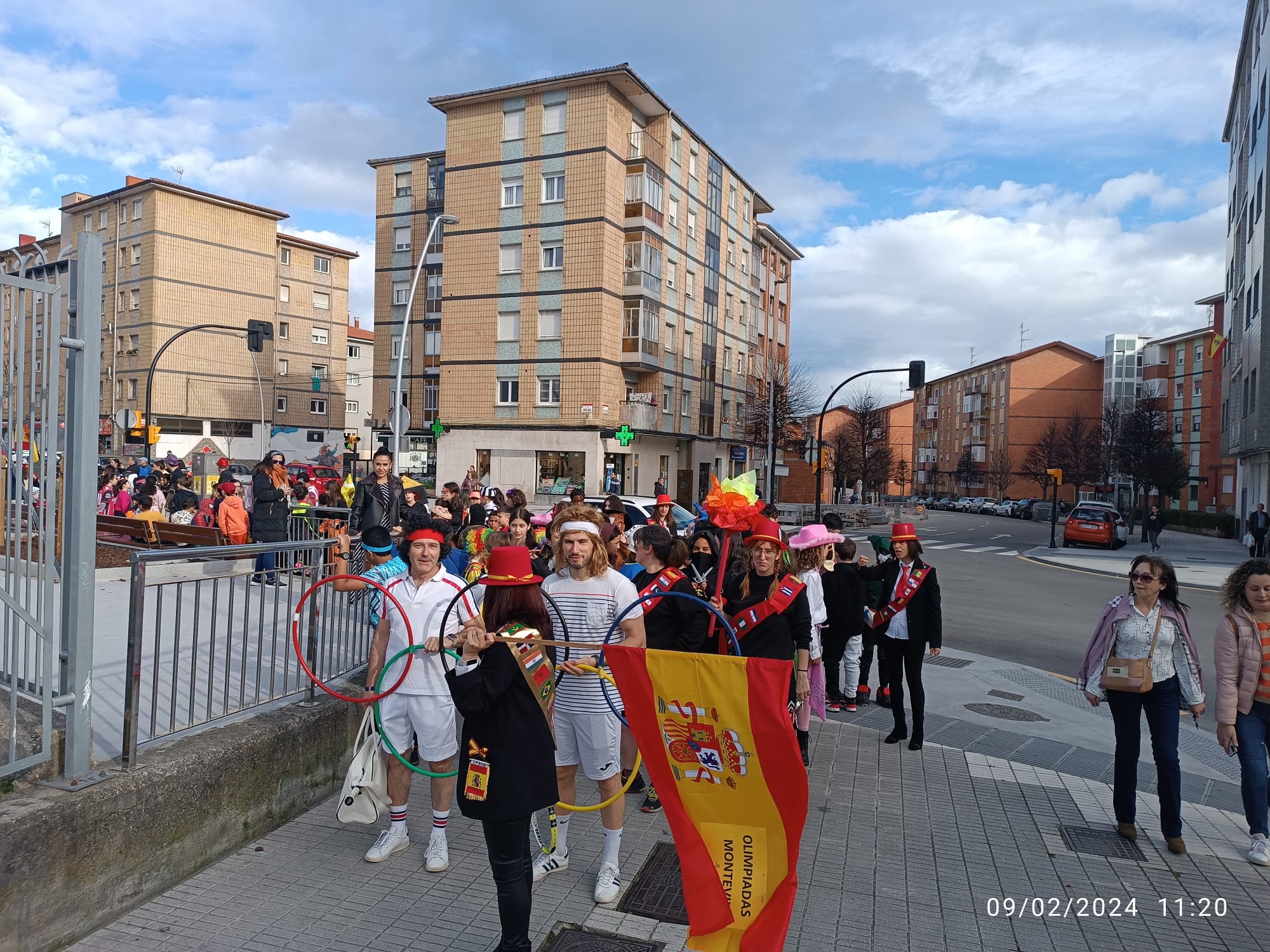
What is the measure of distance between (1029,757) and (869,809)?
6.63ft

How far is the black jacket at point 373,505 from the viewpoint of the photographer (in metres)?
9.66

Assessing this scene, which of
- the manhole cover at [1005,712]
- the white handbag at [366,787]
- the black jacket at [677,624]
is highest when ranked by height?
the black jacket at [677,624]

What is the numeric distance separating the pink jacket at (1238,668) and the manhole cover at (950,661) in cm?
542

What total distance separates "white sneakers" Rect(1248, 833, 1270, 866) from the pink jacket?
0.70 metres

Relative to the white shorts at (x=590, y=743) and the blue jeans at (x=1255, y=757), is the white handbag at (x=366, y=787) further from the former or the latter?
the blue jeans at (x=1255, y=757)

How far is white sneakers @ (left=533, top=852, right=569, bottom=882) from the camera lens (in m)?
4.57

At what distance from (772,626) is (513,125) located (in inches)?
1593

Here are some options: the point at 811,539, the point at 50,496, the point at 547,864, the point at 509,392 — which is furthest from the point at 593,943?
the point at 509,392

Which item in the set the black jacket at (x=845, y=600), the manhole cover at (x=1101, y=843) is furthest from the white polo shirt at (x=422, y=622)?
the black jacket at (x=845, y=600)

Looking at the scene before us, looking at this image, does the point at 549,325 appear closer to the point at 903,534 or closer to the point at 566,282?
the point at 566,282

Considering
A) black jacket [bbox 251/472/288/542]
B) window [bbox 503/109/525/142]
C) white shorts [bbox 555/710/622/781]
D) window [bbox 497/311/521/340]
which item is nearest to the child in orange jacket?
black jacket [bbox 251/472/288/542]

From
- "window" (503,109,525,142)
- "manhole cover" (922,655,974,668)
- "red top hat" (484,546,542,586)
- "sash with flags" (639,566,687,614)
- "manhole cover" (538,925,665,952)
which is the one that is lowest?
"manhole cover" (922,655,974,668)

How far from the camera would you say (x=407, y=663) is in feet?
15.4

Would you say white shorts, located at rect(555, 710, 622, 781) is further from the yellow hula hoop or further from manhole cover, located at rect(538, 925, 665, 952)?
manhole cover, located at rect(538, 925, 665, 952)
